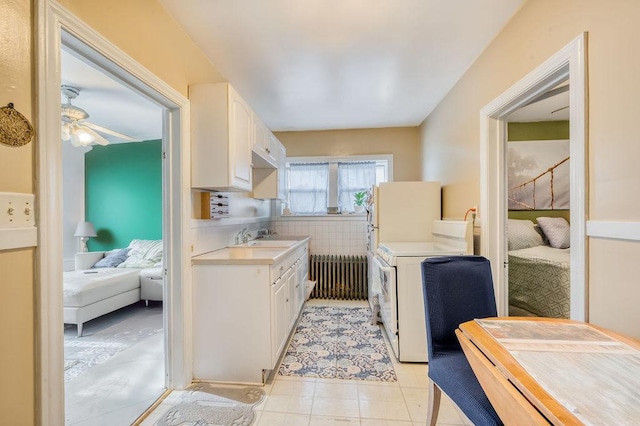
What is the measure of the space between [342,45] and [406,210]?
178cm

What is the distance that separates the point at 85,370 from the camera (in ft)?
6.95

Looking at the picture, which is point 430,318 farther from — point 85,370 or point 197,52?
point 85,370

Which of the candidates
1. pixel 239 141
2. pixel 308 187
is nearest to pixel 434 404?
pixel 239 141

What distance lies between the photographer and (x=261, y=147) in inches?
108

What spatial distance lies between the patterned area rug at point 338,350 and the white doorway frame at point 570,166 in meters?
1.11

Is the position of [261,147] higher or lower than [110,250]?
higher

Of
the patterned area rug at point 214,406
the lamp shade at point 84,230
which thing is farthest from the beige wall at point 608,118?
the lamp shade at point 84,230

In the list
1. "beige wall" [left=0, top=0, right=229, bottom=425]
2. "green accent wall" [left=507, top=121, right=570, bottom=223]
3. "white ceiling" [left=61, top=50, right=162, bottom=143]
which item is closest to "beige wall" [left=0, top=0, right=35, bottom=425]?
"beige wall" [left=0, top=0, right=229, bottom=425]

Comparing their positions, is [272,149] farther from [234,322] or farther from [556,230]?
[556,230]

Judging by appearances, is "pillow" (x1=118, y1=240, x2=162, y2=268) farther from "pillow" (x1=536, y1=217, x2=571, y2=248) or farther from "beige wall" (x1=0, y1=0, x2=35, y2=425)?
"pillow" (x1=536, y1=217, x2=571, y2=248)

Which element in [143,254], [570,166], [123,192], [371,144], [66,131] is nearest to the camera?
[570,166]

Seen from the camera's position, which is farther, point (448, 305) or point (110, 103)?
point (110, 103)

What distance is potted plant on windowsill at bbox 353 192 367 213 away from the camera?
4168 millimetres

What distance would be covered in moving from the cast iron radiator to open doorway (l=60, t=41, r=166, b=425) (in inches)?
82.5
